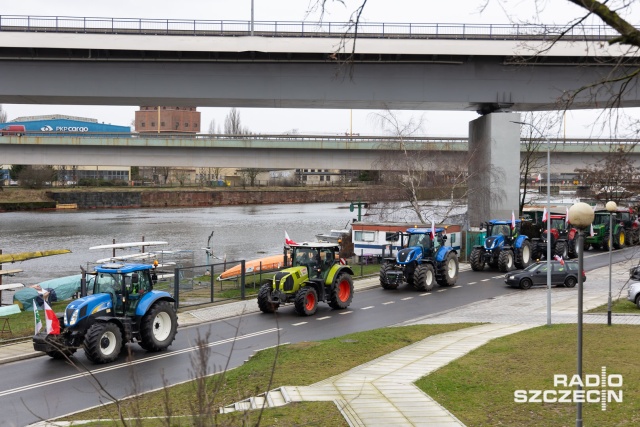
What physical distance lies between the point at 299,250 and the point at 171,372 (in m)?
9.21

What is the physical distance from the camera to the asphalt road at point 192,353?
1379 centimetres

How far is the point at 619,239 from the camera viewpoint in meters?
48.6

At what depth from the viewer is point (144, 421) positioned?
11031 mm

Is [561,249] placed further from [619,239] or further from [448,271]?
[448,271]

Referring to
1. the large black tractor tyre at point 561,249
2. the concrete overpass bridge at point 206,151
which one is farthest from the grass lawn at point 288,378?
the concrete overpass bridge at point 206,151

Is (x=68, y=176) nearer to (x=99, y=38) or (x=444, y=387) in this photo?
(x=99, y=38)

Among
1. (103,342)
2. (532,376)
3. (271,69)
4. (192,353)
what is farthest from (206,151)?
(532,376)

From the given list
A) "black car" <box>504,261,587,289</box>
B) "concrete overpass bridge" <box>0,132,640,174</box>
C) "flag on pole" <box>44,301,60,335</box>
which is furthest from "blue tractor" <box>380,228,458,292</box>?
"concrete overpass bridge" <box>0,132,640,174</box>

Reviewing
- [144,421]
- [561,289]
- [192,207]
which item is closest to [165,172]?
[192,207]

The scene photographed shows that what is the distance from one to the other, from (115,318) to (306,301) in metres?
7.78

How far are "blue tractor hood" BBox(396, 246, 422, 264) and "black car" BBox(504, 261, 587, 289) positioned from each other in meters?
4.21

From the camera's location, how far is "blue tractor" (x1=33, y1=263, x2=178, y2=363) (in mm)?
17000

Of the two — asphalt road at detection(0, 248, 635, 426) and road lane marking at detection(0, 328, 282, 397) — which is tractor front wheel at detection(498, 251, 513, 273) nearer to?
asphalt road at detection(0, 248, 635, 426)

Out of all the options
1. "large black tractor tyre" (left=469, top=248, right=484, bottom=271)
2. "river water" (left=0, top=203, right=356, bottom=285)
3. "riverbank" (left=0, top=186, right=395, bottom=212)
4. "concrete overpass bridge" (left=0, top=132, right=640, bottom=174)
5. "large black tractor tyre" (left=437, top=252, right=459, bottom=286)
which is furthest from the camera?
"riverbank" (left=0, top=186, right=395, bottom=212)
